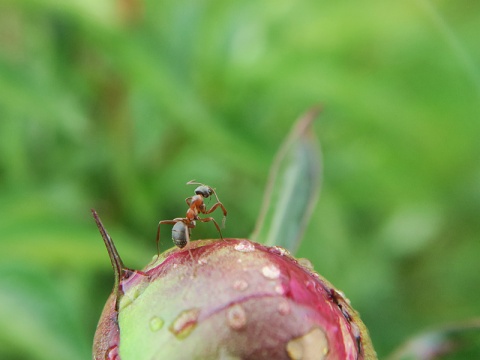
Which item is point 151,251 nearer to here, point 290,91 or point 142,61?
point 142,61

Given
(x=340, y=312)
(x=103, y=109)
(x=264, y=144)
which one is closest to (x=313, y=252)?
(x=264, y=144)

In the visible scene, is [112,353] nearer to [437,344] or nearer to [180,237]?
[180,237]

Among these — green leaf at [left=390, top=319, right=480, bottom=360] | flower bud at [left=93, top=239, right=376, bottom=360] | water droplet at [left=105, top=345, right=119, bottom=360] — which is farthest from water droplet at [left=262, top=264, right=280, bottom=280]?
green leaf at [left=390, top=319, right=480, bottom=360]

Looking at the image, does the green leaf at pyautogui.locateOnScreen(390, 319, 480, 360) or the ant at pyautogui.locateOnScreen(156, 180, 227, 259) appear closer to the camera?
the ant at pyautogui.locateOnScreen(156, 180, 227, 259)

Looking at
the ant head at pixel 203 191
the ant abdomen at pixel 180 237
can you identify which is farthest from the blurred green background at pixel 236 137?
the ant abdomen at pixel 180 237

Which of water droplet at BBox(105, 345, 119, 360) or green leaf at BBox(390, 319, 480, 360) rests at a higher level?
green leaf at BBox(390, 319, 480, 360)

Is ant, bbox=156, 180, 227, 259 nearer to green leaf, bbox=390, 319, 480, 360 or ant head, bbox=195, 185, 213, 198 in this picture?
ant head, bbox=195, 185, 213, 198
